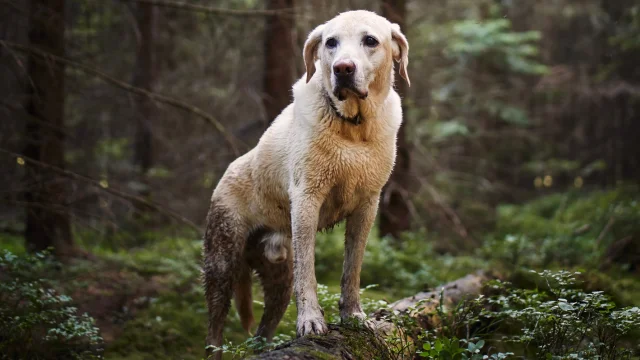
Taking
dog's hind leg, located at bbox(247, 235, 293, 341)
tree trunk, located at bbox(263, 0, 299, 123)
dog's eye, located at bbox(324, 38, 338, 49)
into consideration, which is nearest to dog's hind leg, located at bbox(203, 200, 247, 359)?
dog's hind leg, located at bbox(247, 235, 293, 341)

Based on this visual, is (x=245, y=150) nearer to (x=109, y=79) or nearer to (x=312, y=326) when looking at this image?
(x=109, y=79)

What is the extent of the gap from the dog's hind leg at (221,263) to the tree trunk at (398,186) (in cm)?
571

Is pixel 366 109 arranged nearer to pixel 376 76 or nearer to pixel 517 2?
pixel 376 76

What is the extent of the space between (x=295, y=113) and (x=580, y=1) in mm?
18468

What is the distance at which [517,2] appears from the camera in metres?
21.2

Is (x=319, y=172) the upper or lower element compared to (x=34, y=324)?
upper

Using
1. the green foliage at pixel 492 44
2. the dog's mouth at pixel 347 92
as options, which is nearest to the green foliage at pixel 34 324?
the dog's mouth at pixel 347 92

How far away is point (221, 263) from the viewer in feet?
18.3

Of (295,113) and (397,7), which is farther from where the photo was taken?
(397,7)

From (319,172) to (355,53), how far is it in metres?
0.93

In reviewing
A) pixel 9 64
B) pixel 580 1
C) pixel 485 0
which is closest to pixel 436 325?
pixel 9 64

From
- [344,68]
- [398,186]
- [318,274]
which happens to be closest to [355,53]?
[344,68]

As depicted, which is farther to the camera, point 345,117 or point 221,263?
point 221,263

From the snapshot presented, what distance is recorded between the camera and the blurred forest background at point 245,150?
6.38 meters
